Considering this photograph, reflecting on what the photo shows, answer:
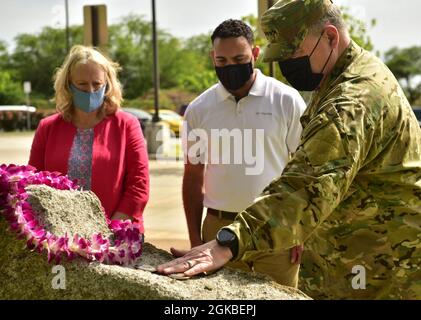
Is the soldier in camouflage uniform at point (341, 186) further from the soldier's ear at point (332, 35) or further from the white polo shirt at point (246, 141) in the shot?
the white polo shirt at point (246, 141)

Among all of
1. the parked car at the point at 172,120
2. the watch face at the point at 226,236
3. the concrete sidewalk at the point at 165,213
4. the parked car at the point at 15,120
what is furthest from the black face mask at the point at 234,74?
the parked car at the point at 15,120

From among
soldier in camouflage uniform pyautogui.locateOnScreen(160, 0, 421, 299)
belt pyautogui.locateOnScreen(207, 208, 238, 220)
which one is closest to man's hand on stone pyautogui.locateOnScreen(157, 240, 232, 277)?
soldier in camouflage uniform pyautogui.locateOnScreen(160, 0, 421, 299)

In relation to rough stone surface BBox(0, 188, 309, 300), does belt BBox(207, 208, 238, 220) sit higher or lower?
lower

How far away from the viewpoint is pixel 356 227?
7.95 feet

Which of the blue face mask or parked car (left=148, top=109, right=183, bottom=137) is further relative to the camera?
parked car (left=148, top=109, right=183, bottom=137)

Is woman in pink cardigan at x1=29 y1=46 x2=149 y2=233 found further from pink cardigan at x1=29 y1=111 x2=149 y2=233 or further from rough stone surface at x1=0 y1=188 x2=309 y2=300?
rough stone surface at x1=0 y1=188 x2=309 y2=300

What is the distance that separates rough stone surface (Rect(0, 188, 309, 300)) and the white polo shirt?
1413 mm

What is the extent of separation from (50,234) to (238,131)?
5.81 feet

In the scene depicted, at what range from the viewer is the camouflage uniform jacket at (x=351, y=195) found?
212 cm

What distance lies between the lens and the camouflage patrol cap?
2328 mm
